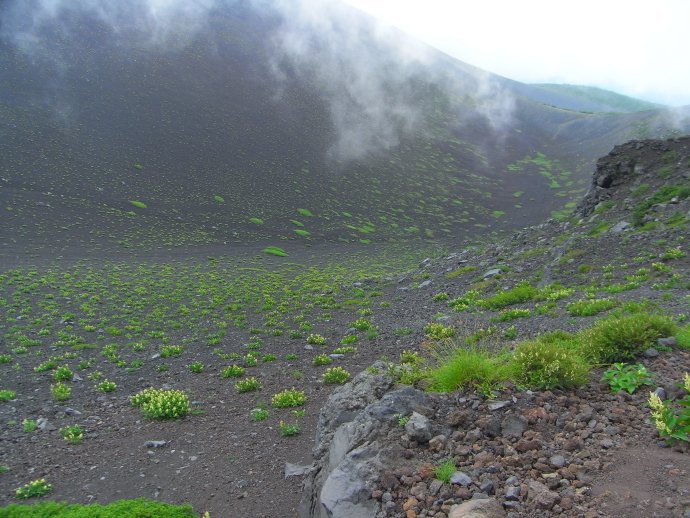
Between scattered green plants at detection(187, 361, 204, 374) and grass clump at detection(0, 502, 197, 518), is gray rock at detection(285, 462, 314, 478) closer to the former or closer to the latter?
grass clump at detection(0, 502, 197, 518)

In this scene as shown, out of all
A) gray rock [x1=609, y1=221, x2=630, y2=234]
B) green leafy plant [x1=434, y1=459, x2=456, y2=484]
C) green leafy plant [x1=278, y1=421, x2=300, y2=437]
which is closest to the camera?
green leafy plant [x1=434, y1=459, x2=456, y2=484]

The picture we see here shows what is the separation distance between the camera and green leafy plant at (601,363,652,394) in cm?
734

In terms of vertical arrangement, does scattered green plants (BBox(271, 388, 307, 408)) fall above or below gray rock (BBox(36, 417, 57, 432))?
below

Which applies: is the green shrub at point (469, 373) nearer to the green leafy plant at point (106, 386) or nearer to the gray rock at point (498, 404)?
the gray rock at point (498, 404)

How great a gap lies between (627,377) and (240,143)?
93.0m

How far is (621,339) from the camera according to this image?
843cm

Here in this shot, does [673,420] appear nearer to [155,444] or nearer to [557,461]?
[557,461]

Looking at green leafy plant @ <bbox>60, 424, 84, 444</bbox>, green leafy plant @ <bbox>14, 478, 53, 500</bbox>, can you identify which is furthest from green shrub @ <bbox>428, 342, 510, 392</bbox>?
green leafy plant @ <bbox>60, 424, 84, 444</bbox>

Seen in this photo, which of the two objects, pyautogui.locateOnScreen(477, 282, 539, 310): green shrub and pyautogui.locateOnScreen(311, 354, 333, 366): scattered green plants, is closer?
pyautogui.locateOnScreen(311, 354, 333, 366): scattered green plants

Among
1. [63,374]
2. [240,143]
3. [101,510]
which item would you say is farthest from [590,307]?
[240,143]

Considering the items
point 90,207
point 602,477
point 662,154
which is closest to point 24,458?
point 602,477

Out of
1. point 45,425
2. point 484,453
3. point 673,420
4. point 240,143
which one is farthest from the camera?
point 240,143

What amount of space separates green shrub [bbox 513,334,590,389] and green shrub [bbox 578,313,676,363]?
52 cm

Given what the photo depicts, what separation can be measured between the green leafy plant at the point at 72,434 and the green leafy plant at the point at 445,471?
10.1 m
